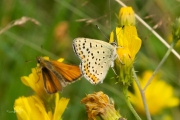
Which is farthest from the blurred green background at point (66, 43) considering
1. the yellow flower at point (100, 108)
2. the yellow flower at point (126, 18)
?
the yellow flower at point (100, 108)

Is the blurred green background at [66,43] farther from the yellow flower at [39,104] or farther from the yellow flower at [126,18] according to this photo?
the yellow flower at [39,104]

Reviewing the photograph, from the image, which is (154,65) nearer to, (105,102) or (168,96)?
(168,96)

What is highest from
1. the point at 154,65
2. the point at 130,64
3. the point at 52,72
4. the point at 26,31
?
the point at 26,31

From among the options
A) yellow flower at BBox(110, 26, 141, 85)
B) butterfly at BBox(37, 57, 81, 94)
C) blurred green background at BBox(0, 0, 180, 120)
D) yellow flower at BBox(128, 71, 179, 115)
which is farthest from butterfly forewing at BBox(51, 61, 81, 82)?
yellow flower at BBox(128, 71, 179, 115)

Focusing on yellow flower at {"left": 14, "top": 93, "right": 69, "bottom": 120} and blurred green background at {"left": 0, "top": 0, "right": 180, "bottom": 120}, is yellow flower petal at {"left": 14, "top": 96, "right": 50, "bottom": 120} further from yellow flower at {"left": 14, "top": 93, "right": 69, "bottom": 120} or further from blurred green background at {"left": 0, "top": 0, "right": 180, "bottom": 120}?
blurred green background at {"left": 0, "top": 0, "right": 180, "bottom": 120}

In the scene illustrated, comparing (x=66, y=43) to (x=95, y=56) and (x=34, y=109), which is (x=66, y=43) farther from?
(x=34, y=109)

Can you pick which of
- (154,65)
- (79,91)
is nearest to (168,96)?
(154,65)

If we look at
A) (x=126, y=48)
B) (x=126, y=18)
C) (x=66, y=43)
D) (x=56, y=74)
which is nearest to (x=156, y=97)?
(x=66, y=43)
